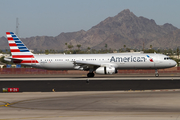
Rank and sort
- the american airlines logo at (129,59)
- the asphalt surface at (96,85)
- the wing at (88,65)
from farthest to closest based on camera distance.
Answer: the american airlines logo at (129,59) < the wing at (88,65) < the asphalt surface at (96,85)

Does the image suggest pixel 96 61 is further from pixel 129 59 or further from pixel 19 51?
pixel 19 51

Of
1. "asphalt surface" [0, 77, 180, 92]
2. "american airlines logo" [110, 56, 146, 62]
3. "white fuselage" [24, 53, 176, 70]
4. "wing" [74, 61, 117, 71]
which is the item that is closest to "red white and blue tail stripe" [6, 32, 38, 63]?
"white fuselage" [24, 53, 176, 70]

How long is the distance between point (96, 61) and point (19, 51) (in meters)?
14.7

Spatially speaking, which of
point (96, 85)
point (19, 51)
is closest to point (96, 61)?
point (19, 51)

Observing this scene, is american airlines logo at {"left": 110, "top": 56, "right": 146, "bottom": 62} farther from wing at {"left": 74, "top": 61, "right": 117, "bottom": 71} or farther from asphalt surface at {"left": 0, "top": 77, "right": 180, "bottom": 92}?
asphalt surface at {"left": 0, "top": 77, "right": 180, "bottom": 92}

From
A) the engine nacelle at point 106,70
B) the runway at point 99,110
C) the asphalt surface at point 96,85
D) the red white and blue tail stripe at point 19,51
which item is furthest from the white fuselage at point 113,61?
the runway at point 99,110

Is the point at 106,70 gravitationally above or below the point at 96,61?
below

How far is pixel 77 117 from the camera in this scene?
15664mm

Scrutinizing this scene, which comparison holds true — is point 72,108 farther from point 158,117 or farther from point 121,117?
point 158,117

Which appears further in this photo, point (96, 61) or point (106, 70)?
point (96, 61)

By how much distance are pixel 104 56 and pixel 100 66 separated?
2.12 meters

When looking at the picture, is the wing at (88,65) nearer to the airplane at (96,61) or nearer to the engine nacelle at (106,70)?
the airplane at (96,61)

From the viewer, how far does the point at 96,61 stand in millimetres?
51594

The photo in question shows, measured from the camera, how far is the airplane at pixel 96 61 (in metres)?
50.1
